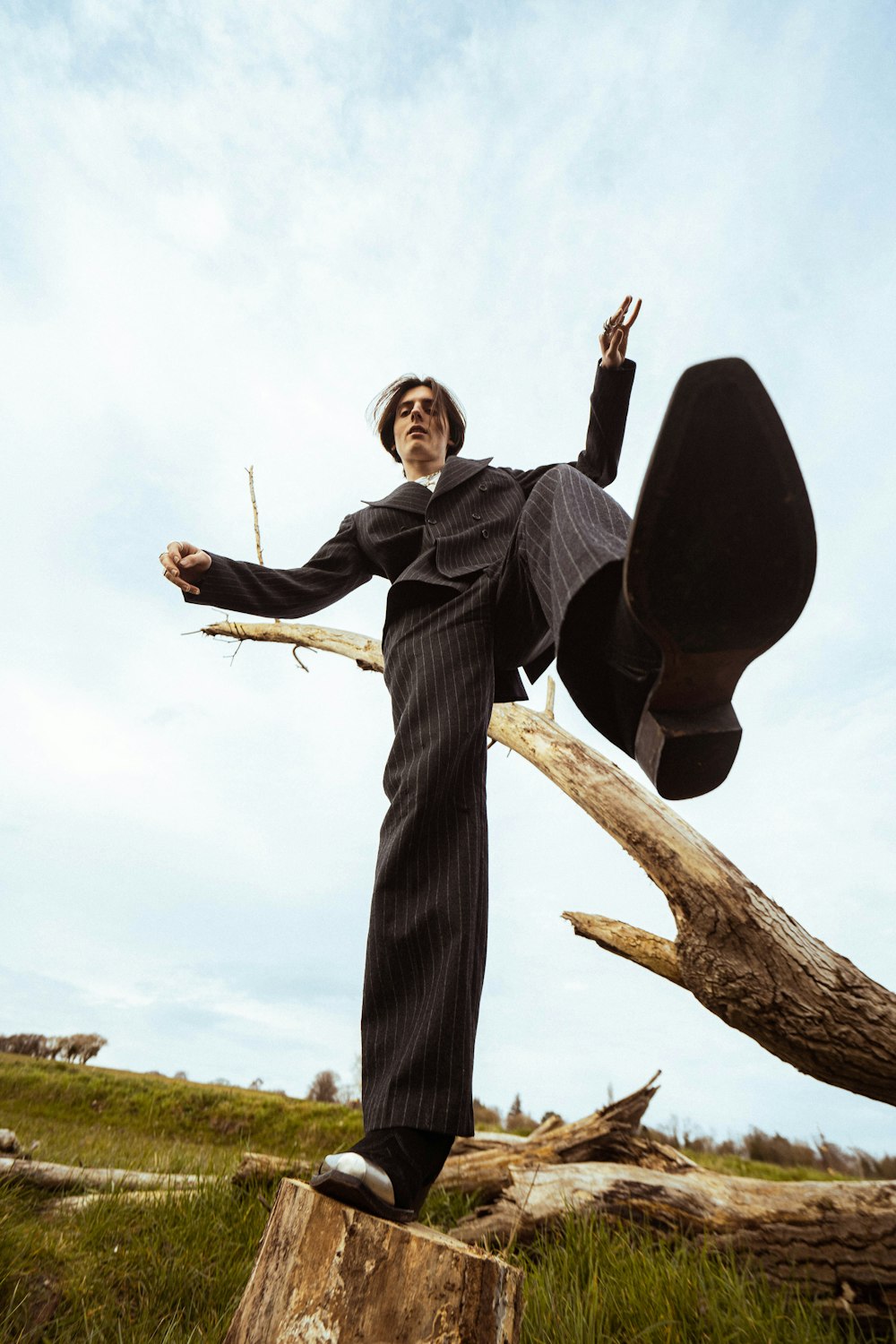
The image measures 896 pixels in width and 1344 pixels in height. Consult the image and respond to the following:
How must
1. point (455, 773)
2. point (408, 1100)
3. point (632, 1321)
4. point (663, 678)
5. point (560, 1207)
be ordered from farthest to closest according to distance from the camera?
1. point (560, 1207)
2. point (632, 1321)
3. point (455, 773)
4. point (408, 1100)
5. point (663, 678)

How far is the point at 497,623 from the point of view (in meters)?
1.89

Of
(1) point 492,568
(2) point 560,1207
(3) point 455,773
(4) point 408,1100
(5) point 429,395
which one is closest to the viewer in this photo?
(4) point 408,1100

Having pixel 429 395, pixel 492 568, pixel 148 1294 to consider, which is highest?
pixel 429 395

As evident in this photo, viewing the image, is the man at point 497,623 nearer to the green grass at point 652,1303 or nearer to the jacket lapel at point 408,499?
the jacket lapel at point 408,499

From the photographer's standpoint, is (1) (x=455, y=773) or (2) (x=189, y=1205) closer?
(1) (x=455, y=773)

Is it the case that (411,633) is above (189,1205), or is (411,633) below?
above

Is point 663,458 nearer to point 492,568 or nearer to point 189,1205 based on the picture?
point 492,568

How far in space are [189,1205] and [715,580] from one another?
114 inches

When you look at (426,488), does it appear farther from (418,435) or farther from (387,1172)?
(387,1172)

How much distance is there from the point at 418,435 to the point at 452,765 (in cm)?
128

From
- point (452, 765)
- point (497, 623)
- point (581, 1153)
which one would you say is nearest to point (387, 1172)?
point (452, 765)

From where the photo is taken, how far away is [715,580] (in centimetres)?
115

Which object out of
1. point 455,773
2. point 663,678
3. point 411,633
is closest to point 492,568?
point 411,633

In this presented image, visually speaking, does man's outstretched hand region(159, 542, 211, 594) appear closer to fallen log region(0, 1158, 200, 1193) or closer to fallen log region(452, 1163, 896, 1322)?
fallen log region(452, 1163, 896, 1322)
